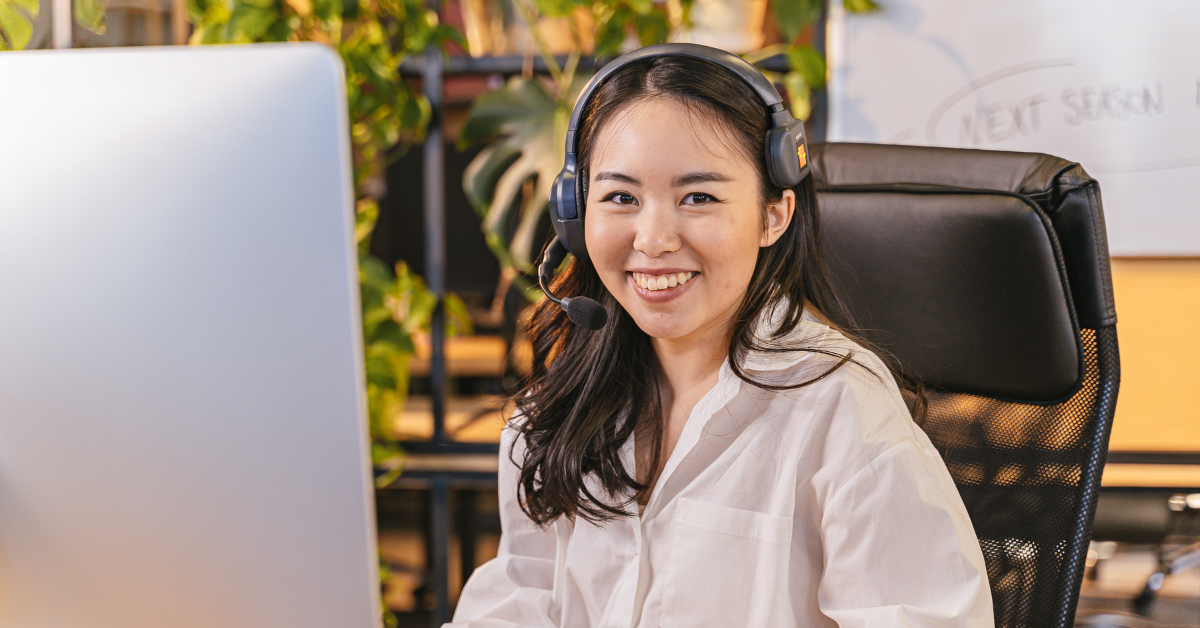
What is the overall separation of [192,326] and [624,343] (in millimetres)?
546

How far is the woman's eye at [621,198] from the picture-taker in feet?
2.48

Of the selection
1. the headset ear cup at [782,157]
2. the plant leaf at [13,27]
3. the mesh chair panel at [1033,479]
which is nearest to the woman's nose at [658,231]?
the headset ear cup at [782,157]

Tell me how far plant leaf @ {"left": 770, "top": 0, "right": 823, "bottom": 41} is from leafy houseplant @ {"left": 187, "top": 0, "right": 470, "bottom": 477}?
0.66 meters

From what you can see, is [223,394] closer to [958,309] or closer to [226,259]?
[226,259]

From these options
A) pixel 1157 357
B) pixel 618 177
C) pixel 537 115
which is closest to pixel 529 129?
pixel 537 115

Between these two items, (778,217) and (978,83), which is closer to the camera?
(778,217)

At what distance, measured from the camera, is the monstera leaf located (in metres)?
1.67

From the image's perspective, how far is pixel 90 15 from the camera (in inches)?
46.9

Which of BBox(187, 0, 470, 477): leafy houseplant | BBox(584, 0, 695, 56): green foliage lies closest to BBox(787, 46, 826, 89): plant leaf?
BBox(584, 0, 695, 56): green foliage

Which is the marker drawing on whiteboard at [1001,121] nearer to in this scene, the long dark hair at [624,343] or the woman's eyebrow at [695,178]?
the long dark hair at [624,343]

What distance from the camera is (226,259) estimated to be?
0.42m

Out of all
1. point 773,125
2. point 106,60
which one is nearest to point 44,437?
point 106,60

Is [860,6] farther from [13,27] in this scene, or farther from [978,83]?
[13,27]

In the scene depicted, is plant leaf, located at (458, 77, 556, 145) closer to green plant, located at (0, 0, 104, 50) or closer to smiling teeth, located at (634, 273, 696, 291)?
green plant, located at (0, 0, 104, 50)
